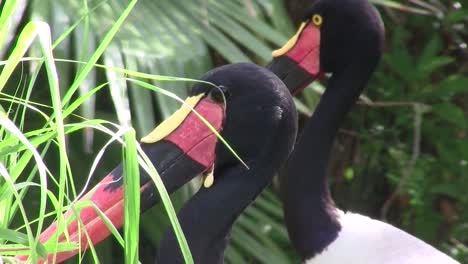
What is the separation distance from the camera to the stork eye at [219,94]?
8.15ft

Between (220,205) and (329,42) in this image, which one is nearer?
(220,205)

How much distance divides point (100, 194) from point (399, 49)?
244cm

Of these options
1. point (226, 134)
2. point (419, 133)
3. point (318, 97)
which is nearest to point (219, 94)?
point (226, 134)

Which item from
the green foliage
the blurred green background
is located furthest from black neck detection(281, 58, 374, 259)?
the green foliage

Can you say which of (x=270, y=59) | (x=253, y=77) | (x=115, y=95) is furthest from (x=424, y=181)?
(x=115, y=95)

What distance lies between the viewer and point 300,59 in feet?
11.9

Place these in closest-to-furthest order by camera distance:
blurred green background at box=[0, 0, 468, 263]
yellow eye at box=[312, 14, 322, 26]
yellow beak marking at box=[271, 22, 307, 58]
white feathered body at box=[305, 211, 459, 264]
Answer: blurred green background at box=[0, 0, 468, 263] → white feathered body at box=[305, 211, 459, 264] → yellow beak marking at box=[271, 22, 307, 58] → yellow eye at box=[312, 14, 322, 26]

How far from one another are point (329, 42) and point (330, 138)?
33cm

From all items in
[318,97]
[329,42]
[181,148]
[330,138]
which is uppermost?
[181,148]

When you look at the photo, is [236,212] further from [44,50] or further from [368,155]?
[368,155]

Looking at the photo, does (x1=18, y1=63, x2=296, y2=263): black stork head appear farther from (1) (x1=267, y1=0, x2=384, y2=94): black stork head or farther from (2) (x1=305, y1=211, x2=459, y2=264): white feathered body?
(1) (x1=267, y1=0, x2=384, y2=94): black stork head

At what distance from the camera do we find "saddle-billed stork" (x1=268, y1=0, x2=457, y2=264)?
3.17m

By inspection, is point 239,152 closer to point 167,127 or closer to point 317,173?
point 167,127

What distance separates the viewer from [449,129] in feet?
15.4
